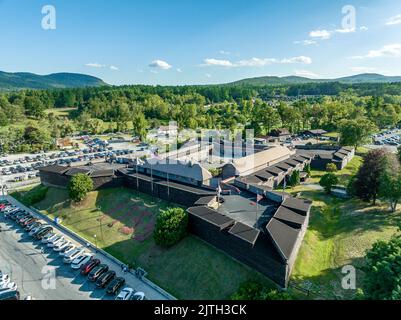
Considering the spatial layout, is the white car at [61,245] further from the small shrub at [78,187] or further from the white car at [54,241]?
the small shrub at [78,187]

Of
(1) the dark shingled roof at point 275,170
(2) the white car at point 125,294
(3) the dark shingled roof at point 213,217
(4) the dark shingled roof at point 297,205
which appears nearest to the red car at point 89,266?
(2) the white car at point 125,294

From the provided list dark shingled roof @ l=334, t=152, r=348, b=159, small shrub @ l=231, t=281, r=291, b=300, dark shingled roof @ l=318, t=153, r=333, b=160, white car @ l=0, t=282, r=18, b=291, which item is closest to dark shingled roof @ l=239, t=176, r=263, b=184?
small shrub @ l=231, t=281, r=291, b=300

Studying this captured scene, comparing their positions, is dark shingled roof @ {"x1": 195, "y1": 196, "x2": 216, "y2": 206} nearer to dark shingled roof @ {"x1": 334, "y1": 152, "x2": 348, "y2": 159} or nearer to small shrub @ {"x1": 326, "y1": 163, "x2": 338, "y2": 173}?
small shrub @ {"x1": 326, "y1": 163, "x2": 338, "y2": 173}

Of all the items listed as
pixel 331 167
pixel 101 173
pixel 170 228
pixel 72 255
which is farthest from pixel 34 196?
pixel 331 167

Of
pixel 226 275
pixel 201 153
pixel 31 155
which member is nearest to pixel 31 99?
pixel 31 155

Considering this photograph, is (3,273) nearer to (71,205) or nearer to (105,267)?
(105,267)
